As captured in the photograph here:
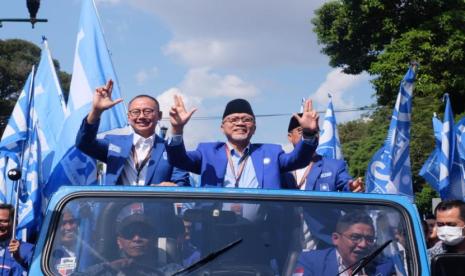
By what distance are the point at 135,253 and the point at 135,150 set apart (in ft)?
5.67

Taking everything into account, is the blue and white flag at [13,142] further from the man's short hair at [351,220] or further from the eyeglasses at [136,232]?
the man's short hair at [351,220]

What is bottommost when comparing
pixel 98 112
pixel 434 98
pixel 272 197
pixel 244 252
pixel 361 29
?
pixel 244 252

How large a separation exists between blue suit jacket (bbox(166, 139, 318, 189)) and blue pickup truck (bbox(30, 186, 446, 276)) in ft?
3.36

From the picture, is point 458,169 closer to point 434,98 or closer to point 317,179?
point 317,179

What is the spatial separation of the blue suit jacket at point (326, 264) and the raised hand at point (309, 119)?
1241mm

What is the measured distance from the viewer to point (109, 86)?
17.1 feet

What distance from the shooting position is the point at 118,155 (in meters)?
5.27

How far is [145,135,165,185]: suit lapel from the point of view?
530cm

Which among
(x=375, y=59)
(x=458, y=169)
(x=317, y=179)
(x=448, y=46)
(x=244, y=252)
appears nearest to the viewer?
(x=244, y=252)

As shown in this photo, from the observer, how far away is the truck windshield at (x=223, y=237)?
3.64m

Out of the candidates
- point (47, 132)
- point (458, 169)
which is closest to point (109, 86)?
point (47, 132)

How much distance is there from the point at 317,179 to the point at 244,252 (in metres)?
2.38

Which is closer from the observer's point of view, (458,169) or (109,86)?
(109,86)

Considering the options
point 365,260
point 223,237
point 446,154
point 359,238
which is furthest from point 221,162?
point 446,154
